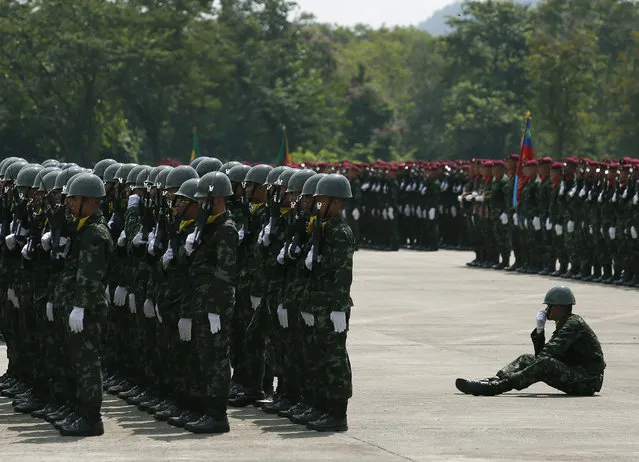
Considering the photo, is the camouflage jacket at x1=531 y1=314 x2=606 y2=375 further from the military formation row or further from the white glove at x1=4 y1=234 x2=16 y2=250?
the white glove at x1=4 y1=234 x2=16 y2=250

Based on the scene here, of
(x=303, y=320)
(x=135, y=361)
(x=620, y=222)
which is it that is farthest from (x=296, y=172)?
(x=620, y=222)

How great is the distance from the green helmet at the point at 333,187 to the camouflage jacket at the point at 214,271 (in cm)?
76

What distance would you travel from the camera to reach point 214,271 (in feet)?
39.9

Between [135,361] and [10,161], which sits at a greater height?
[10,161]

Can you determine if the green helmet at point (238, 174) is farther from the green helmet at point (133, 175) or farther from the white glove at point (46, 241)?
the white glove at point (46, 241)

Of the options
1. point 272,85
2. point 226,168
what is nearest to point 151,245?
point 226,168

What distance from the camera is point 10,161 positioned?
17656mm

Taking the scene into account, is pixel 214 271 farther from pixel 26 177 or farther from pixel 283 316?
pixel 26 177

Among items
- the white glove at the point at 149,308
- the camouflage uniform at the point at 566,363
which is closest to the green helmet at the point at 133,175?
the white glove at the point at 149,308

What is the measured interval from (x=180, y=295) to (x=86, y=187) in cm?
108

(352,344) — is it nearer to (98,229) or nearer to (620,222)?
(98,229)

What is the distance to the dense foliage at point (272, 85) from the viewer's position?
66.2m

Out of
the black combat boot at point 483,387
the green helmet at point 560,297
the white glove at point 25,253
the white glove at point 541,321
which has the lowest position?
the black combat boot at point 483,387

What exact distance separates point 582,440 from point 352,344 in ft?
22.6
